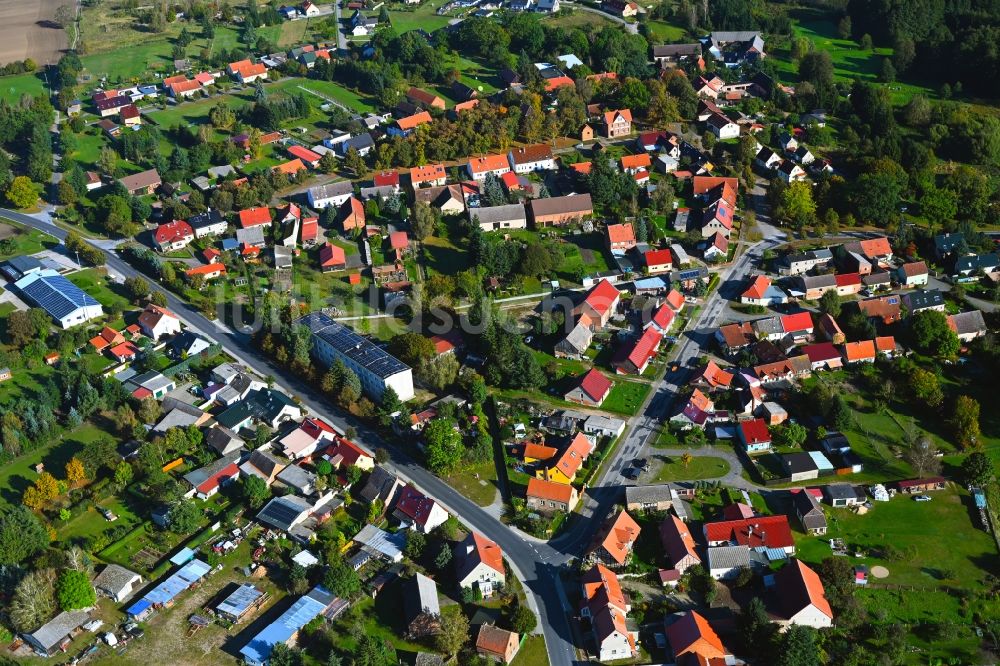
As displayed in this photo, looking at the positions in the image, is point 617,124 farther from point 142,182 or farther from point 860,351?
point 142,182

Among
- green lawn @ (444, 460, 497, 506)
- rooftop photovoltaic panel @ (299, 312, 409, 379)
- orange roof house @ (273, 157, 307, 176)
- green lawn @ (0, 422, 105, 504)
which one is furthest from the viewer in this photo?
orange roof house @ (273, 157, 307, 176)

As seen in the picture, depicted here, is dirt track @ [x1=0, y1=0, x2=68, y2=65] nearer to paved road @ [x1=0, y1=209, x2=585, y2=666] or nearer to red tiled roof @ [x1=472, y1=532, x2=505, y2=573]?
paved road @ [x1=0, y1=209, x2=585, y2=666]

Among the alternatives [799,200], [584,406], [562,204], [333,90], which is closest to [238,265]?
[562,204]

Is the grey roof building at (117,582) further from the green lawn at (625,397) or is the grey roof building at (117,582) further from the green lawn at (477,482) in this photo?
the green lawn at (625,397)

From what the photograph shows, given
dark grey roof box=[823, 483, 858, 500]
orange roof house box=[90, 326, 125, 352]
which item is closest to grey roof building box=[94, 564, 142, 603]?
orange roof house box=[90, 326, 125, 352]

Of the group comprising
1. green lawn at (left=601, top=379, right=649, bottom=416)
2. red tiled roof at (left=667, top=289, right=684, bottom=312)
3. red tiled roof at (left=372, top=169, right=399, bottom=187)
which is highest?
red tiled roof at (left=372, top=169, right=399, bottom=187)

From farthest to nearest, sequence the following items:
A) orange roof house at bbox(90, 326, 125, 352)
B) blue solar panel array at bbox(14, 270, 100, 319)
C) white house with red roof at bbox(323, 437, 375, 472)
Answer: blue solar panel array at bbox(14, 270, 100, 319), orange roof house at bbox(90, 326, 125, 352), white house with red roof at bbox(323, 437, 375, 472)
